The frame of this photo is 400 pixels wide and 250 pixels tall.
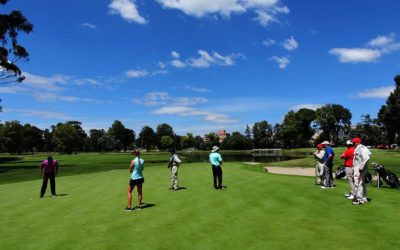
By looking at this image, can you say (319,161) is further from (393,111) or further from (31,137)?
(31,137)

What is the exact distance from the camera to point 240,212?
940 cm

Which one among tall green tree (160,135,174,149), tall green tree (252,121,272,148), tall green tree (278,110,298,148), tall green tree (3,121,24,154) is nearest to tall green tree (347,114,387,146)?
tall green tree (278,110,298,148)

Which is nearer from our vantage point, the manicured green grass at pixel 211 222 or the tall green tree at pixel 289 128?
the manicured green grass at pixel 211 222

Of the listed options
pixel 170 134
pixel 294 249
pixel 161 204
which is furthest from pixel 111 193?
pixel 170 134

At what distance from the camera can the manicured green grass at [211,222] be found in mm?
6617

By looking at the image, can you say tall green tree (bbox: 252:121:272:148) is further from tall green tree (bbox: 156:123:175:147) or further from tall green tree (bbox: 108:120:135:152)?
tall green tree (bbox: 108:120:135:152)

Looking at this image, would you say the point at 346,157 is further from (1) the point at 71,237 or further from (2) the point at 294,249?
(1) the point at 71,237

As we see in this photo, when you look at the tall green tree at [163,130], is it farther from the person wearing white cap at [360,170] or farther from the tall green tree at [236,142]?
the person wearing white cap at [360,170]

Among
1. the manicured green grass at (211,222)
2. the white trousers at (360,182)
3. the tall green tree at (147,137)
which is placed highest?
the tall green tree at (147,137)

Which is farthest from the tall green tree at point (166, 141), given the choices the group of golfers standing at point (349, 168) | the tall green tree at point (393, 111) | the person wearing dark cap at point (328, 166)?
the person wearing dark cap at point (328, 166)

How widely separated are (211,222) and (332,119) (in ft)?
406

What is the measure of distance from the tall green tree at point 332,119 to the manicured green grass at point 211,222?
115 m

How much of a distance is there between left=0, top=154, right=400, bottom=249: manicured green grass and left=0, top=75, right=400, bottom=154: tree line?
235 feet

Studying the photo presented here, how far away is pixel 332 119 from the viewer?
114250 millimetres
